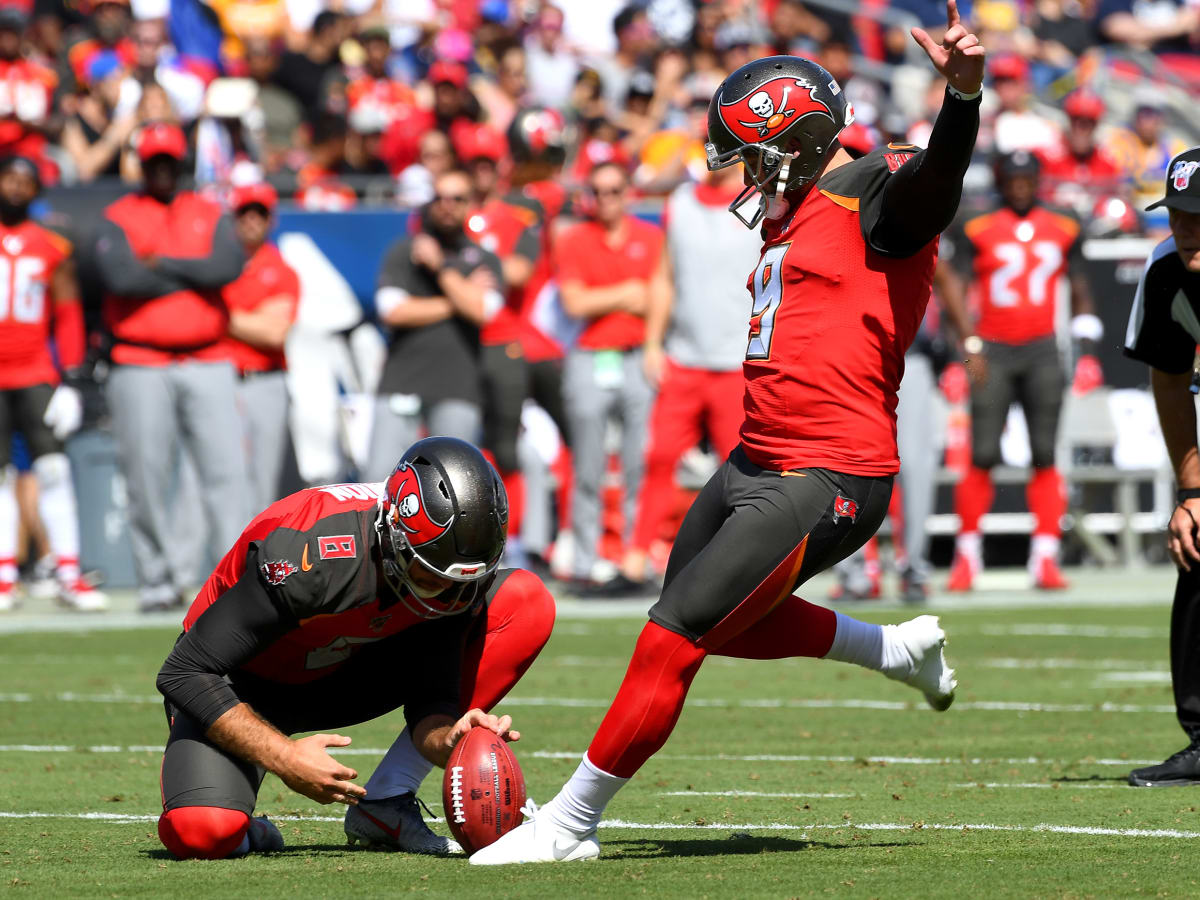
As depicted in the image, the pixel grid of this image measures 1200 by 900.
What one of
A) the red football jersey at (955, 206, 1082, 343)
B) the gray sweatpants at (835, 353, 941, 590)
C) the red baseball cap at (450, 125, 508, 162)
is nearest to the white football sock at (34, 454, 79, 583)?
the red baseball cap at (450, 125, 508, 162)

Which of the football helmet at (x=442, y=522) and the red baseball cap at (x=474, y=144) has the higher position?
the red baseball cap at (x=474, y=144)

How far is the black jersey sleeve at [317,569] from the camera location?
499 cm

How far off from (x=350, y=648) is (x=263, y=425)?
25.3 feet

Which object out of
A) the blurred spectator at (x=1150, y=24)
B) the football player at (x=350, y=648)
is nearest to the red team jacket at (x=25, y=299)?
→ the football player at (x=350, y=648)

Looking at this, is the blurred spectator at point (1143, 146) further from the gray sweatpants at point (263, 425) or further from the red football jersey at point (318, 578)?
the red football jersey at point (318, 578)

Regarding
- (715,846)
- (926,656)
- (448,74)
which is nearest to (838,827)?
(715,846)

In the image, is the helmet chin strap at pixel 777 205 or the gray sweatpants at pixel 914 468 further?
the gray sweatpants at pixel 914 468

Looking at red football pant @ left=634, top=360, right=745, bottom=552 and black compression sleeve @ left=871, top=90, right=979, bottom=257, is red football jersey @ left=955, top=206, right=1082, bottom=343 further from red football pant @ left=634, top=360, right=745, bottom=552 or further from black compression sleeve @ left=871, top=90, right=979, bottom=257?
Result: black compression sleeve @ left=871, top=90, right=979, bottom=257

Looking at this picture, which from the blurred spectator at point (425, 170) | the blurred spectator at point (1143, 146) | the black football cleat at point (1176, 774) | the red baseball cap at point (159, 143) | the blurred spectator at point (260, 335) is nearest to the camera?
the black football cleat at point (1176, 774)

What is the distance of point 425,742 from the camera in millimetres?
5391

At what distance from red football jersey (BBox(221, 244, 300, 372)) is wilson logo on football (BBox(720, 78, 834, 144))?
26.2ft

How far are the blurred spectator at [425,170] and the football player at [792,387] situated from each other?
25.1 ft

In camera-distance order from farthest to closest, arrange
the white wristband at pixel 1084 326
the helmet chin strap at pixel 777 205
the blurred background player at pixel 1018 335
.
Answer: the white wristband at pixel 1084 326 < the blurred background player at pixel 1018 335 < the helmet chin strap at pixel 777 205

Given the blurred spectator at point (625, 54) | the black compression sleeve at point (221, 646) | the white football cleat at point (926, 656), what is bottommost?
the white football cleat at point (926, 656)
